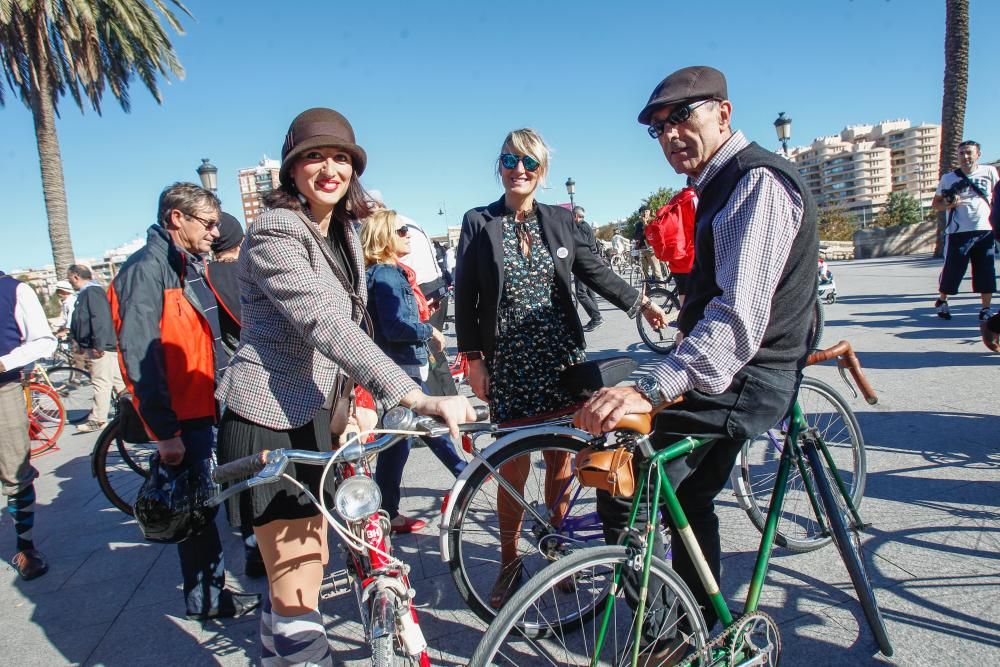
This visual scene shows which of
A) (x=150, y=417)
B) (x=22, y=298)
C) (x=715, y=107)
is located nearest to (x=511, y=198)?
(x=715, y=107)

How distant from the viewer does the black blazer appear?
Answer: 9.02ft

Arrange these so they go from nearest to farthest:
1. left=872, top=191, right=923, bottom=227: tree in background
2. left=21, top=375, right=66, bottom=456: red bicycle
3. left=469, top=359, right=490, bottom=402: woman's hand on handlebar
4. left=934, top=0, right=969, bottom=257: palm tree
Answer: left=469, top=359, right=490, bottom=402: woman's hand on handlebar
left=21, top=375, right=66, bottom=456: red bicycle
left=934, top=0, right=969, bottom=257: palm tree
left=872, top=191, right=923, bottom=227: tree in background

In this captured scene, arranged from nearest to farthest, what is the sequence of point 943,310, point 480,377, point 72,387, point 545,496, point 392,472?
point 545,496 < point 480,377 < point 392,472 < point 943,310 < point 72,387

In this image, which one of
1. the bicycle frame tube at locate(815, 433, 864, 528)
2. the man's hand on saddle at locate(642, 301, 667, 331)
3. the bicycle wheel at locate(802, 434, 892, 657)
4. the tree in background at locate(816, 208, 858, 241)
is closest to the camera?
the bicycle wheel at locate(802, 434, 892, 657)

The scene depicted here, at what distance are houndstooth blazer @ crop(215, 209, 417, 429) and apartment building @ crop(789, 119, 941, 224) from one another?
165 meters

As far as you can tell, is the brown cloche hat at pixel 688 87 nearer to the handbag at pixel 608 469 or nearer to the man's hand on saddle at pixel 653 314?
the handbag at pixel 608 469

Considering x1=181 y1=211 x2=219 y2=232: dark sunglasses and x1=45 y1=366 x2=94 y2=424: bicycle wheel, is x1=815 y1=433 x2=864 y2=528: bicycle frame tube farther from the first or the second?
x1=45 y1=366 x2=94 y2=424: bicycle wheel

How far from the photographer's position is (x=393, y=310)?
3537 mm

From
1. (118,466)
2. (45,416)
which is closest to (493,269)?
(118,466)

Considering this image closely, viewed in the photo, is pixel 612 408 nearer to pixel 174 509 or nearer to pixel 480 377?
pixel 480 377

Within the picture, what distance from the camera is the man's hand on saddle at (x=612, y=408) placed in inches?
64.7

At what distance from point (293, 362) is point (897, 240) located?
27.2 metres

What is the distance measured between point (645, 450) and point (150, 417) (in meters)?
2.13

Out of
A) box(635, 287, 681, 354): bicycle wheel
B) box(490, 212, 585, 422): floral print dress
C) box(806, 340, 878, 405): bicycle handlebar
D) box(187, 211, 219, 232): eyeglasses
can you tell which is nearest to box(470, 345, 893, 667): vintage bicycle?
box(806, 340, 878, 405): bicycle handlebar
